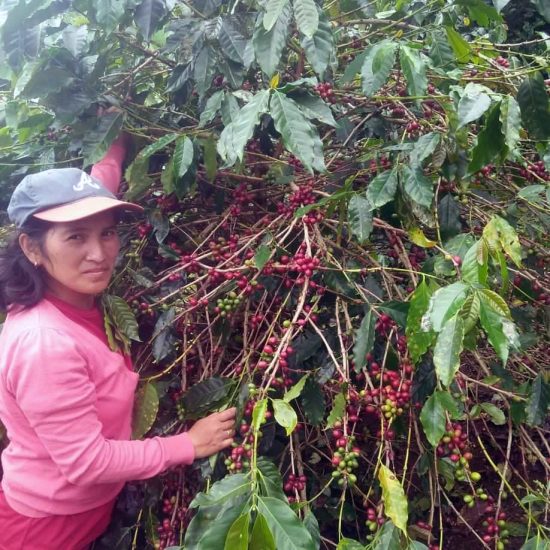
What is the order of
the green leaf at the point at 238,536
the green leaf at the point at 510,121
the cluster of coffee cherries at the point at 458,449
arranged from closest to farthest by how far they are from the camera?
the green leaf at the point at 238,536 → the green leaf at the point at 510,121 → the cluster of coffee cherries at the point at 458,449

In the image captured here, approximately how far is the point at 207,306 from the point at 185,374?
0.21 meters

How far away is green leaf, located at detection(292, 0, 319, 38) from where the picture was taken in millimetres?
1130

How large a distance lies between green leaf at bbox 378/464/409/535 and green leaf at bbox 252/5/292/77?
34.2 inches

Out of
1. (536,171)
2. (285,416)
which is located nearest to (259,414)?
(285,416)

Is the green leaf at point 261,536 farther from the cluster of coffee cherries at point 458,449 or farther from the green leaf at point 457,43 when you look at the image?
the green leaf at point 457,43

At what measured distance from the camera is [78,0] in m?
1.38

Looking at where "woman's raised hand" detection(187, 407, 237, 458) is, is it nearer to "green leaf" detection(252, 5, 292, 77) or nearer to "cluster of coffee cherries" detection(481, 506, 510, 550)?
"cluster of coffee cherries" detection(481, 506, 510, 550)

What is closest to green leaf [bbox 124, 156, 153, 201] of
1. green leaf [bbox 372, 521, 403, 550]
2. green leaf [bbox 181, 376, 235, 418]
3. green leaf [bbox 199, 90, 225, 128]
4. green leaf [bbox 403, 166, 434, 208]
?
green leaf [bbox 199, 90, 225, 128]

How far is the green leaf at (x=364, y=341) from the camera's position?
3.81ft

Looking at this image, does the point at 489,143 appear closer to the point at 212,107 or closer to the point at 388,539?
the point at 212,107

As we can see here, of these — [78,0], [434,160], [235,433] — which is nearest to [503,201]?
[434,160]

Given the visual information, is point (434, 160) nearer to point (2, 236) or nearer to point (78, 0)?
point (78, 0)

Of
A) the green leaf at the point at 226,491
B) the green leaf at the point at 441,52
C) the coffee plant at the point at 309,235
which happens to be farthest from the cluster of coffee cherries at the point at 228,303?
the green leaf at the point at 441,52

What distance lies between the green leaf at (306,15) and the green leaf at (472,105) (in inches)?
13.3
